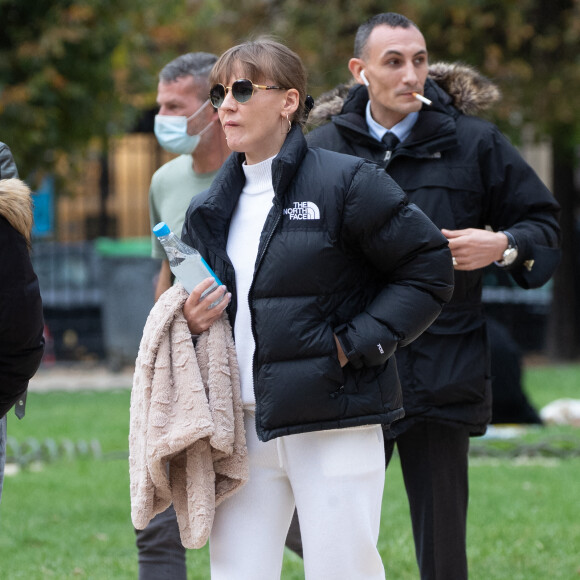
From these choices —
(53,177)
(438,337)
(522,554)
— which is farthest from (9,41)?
(438,337)

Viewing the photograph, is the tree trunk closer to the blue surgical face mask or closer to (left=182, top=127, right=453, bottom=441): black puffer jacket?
the blue surgical face mask

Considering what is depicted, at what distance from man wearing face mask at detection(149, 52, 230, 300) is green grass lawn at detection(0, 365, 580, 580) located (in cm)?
197

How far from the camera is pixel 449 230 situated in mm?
4066

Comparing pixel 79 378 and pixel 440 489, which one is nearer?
pixel 440 489

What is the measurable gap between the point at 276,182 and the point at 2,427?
1.12 m

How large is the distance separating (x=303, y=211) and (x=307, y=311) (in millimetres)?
280

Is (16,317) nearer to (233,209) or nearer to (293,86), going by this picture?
(233,209)

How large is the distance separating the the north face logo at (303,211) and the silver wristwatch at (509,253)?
3.34 feet

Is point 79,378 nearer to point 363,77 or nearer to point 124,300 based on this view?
point 124,300

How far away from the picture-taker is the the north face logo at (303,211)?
129 inches

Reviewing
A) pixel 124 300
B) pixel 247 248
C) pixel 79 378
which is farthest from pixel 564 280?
pixel 247 248

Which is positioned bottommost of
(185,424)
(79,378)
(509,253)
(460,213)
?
(79,378)

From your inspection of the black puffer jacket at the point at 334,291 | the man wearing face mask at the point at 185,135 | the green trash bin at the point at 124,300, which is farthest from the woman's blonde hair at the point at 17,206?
the green trash bin at the point at 124,300

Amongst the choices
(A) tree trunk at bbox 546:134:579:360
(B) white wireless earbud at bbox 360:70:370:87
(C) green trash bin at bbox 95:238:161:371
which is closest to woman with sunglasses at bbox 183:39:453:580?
(B) white wireless earbud at bbox 360:70:370:87
